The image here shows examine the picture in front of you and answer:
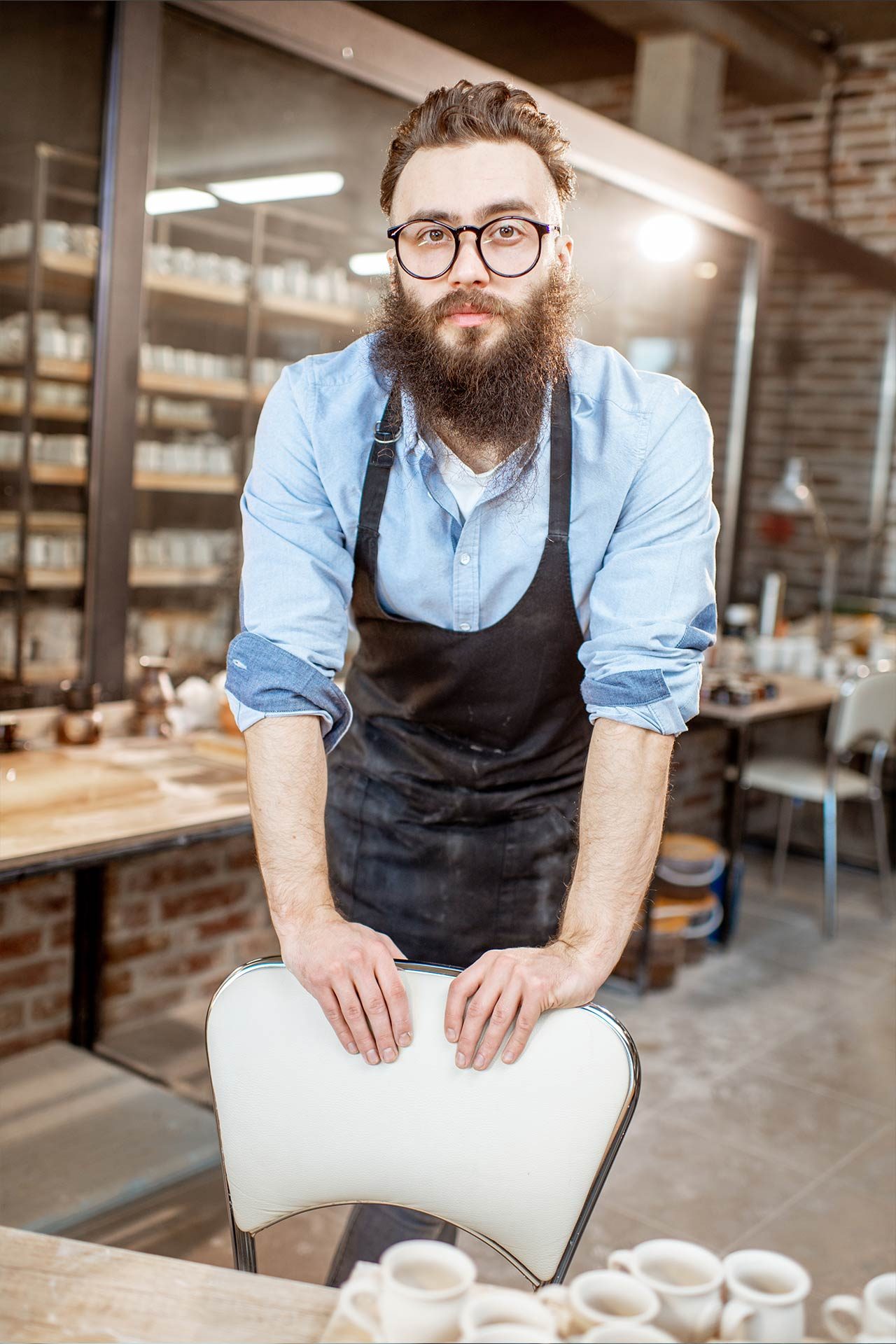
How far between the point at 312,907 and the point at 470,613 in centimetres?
46

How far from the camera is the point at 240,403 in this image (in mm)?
3531

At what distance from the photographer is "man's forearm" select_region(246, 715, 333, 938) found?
136 cm

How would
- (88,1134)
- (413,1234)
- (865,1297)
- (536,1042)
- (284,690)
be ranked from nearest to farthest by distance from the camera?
(865,1297) → (536,1042) → (284,690) → (413,1234) → (88,1134)

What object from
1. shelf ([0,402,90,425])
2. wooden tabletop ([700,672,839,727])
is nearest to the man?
shelf ([0,402,90,425])

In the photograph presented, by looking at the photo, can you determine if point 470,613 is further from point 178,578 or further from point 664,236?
point 664,236

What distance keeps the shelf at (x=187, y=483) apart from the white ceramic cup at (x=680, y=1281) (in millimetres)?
2299

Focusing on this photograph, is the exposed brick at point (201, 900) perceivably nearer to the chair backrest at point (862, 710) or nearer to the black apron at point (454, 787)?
the black apron at point (454, 787)

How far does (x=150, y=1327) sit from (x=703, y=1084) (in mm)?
2393

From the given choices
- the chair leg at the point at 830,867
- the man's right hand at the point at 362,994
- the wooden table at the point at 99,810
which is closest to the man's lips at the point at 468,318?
the man's right hand at the point at 362,994

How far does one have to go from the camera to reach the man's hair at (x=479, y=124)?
1399 mm

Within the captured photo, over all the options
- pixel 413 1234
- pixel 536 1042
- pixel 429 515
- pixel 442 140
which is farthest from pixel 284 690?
pixel 413 1234

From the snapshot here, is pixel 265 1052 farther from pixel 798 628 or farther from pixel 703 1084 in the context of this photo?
pixel 798 628

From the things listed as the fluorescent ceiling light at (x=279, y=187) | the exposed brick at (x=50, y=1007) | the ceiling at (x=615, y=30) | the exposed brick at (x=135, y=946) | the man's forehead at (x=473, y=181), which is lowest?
the exposed brick at (x=50, y=1007)

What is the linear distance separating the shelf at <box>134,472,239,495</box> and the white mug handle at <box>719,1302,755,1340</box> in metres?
2.37
